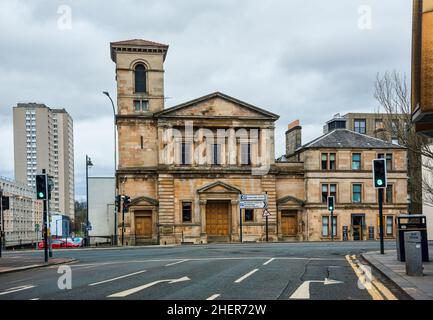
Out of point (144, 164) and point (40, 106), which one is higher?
point (40, 106)

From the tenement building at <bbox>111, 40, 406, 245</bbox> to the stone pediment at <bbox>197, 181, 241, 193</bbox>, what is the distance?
10 centimetres

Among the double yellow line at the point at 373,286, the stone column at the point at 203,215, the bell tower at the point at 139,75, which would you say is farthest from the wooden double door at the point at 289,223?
the double yellow line at the point at 373,286

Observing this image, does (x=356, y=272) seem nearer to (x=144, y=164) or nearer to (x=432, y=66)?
(x=432, y=66)

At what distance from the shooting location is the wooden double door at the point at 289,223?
56.6 metres

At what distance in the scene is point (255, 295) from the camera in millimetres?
11523

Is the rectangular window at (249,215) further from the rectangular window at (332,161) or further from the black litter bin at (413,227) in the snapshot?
A: the black litter bin at (413,227)

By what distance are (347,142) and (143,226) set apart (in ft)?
76.5

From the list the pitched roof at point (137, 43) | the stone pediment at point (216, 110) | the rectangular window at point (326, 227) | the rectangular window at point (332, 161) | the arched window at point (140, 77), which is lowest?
the rectangular window at point (326, 227)

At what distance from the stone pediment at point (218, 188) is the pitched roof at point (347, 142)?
922cm
